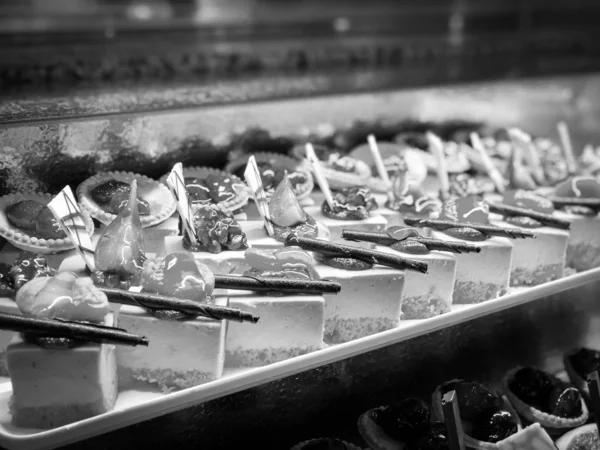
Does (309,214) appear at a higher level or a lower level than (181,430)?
higher

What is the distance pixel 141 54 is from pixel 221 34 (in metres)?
1.01

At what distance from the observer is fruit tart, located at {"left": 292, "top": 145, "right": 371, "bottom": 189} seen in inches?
111

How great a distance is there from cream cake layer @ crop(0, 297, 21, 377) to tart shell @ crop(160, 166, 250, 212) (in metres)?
0.79

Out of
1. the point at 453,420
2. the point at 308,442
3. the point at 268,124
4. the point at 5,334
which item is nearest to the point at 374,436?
the point at 308,442

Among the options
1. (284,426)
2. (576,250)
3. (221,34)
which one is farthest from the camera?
(221,34)

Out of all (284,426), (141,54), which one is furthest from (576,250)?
(141,54)

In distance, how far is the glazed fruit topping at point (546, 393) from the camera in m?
2.71

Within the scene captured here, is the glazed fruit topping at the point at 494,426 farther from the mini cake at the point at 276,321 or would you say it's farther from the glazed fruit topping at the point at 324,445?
the mini cake at the point at 276,321

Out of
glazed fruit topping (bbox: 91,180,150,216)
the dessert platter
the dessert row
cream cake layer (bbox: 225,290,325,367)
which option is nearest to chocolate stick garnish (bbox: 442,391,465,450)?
the dessert platter

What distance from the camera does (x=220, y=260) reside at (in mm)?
2086

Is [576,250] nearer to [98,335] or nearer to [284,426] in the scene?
[284,426]

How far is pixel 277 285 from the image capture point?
196cm

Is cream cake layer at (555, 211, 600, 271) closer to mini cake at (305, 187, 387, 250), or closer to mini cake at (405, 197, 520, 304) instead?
mini cake at (405, 197, 520, 304)

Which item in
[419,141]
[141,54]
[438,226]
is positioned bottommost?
[438,226]
